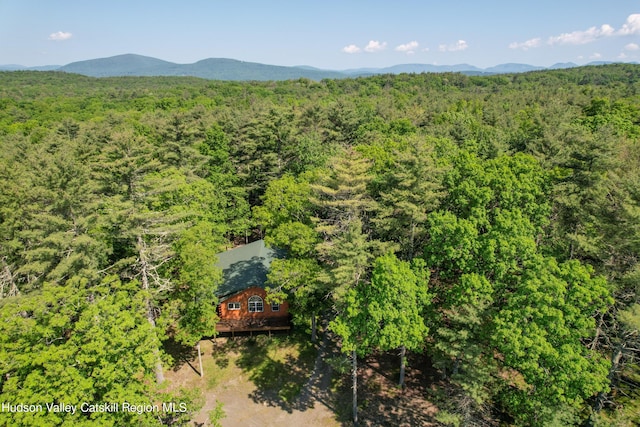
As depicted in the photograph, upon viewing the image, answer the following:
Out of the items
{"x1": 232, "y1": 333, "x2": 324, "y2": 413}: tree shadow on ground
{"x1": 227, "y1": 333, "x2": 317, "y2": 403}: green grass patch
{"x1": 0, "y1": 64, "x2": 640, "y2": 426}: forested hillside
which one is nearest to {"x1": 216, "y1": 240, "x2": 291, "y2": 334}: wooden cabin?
{"x1": 227, "y1": 333, "x2": 317, "y2": 403}: green grass patch

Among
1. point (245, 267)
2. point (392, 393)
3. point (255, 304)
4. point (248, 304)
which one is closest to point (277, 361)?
point (255, 304)

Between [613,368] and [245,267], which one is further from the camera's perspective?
[245,267]

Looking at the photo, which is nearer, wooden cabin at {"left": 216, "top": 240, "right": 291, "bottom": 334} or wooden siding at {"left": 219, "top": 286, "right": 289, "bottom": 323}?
wooden cabin at {"left": 216, "top": 240, "right": 291, "bottom": 334}

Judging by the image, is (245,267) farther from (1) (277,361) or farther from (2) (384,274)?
(2) (384,274)

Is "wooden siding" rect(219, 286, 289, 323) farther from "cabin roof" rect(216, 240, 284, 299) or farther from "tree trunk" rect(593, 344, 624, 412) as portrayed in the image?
"tree trunk" rect(593, 344, 624, 412)

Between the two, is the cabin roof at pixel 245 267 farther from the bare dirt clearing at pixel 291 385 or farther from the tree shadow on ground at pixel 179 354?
the tree shadow on ground at pixel 179 354

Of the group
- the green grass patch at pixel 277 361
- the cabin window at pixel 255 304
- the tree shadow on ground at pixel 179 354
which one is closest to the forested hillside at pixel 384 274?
the tree shadow on ground at pixel 179 354

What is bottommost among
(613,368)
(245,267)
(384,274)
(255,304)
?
(255,304)
